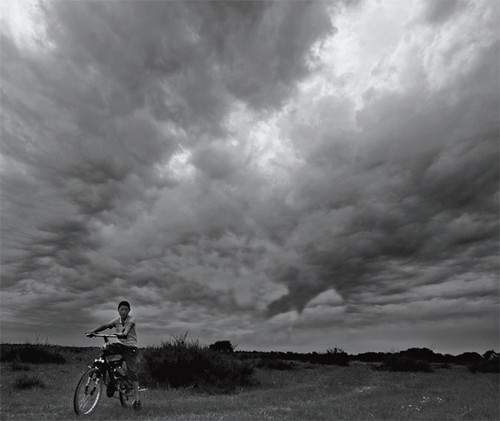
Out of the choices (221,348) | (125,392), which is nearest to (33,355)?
(221,348)

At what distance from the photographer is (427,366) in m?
45.2

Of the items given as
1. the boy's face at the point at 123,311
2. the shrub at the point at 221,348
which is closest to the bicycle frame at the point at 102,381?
the boy's face at the point at 123,311

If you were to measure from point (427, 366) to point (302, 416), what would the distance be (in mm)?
39126

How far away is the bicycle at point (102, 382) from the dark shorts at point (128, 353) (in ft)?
0.49

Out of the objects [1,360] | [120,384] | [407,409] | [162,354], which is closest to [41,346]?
[1,360]

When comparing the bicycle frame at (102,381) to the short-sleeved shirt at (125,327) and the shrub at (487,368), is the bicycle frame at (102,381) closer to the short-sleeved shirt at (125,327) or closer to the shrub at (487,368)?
the short-sleeved shirt at (125,327)

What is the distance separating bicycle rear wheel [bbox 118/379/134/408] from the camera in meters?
11.4

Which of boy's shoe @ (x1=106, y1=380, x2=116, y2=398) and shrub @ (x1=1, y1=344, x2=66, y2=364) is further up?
shrub @ (x1=1, y1=344, x2=66, y2=364)

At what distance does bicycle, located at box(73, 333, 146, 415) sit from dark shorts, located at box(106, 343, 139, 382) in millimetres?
148

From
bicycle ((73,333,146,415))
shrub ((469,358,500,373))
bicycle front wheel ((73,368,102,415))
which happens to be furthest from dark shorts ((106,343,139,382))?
shrub ((469,358,500,373))

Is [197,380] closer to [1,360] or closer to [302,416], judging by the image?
[302,416]

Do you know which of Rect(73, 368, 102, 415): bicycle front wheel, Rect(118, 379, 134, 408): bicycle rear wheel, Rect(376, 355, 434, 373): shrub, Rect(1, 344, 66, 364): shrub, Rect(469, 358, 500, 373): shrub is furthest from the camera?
Rect(469, 358, 500, 373): shrub

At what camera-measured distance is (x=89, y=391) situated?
10.8m

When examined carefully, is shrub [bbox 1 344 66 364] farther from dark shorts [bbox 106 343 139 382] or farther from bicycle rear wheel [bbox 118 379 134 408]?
dark shorts [bbox 106 343 139 382]
